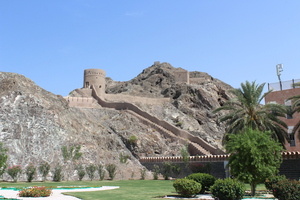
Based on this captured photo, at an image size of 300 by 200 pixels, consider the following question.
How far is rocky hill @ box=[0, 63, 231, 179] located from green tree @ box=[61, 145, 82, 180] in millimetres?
765

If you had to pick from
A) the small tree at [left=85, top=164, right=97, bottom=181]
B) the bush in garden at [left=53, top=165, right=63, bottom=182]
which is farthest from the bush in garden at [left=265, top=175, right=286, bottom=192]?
the bush in garden at [left=53, top=165, right=63, bottom=182]

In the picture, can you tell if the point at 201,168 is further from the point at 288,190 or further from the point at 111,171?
the point at 288,190

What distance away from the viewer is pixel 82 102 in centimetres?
5141

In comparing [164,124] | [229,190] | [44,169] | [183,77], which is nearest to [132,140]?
[164,124]

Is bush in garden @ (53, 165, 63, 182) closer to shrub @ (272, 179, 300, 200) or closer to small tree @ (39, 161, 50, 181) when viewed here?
small tree @ (39, 161, 50, 181)

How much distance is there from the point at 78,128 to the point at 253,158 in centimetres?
2645

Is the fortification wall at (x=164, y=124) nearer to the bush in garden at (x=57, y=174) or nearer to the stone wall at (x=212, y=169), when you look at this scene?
the stone wall at (x=212, y=169)

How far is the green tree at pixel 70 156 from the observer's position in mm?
30906

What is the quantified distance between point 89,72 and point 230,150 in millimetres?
50455

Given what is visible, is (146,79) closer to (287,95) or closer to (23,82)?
(23,82)

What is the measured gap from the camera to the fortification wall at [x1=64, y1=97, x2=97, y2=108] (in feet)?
164

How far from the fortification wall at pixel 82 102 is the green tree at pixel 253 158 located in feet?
121

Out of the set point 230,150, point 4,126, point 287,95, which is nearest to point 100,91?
point 4,126

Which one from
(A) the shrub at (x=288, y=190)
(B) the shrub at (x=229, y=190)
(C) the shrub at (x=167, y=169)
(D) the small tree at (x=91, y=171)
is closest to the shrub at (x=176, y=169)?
(C) the shrub at (x=167, y=169)
